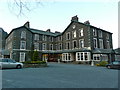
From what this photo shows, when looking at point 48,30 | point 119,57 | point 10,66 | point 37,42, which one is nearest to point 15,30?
point 37,42

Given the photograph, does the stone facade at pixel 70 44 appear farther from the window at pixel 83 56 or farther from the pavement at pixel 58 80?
Answer: the pavement at pixel 58 80

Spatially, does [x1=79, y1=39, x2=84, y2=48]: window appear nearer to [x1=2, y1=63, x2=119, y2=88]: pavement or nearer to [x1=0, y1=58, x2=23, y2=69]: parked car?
[x1=0, y1=58, x2=23, y2=69]: parked car

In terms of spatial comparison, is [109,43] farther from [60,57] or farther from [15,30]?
[15,30]

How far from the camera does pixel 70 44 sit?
35375 millimetres

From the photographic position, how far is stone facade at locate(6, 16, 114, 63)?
3031 cm

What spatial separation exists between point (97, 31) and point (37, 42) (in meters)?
18.1

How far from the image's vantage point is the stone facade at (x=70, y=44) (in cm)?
3031

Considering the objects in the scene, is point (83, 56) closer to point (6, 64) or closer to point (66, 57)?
point (66, 57)

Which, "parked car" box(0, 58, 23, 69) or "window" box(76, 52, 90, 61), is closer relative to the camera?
"parked car" box(0, 58, 23, 69)

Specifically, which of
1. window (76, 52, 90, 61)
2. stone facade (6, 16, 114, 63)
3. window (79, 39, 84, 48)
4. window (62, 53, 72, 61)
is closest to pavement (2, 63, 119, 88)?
window (76, 52, 90, 61)

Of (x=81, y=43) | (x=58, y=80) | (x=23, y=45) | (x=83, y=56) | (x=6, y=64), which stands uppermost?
(x=81, y=43)

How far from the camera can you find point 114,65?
20141 mm

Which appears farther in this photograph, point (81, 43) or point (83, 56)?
point (81, 43)

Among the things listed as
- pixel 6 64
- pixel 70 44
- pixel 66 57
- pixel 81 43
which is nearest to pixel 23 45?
pixel 66 57
